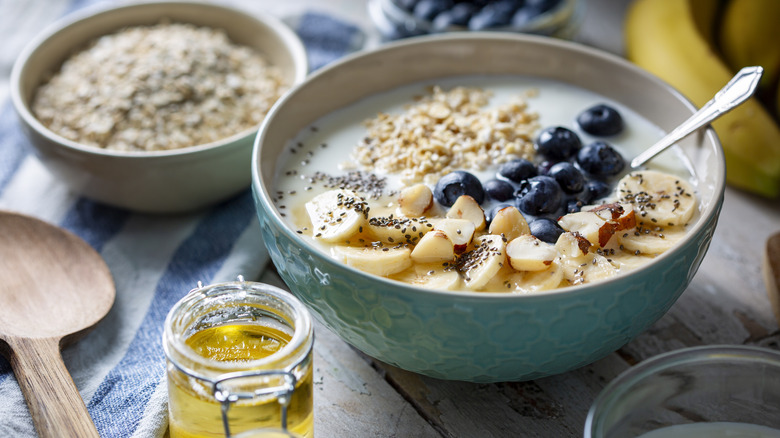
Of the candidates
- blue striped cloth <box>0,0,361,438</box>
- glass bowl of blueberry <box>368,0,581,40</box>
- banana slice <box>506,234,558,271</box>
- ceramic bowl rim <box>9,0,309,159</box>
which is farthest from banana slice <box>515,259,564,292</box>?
glass bowl of blueberry <box>368,0,581,40</box>

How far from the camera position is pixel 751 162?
132cm

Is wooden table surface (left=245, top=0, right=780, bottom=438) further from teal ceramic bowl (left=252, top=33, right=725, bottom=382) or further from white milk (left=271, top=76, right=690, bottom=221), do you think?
white milk (left=271, top=76, right=690, bottom=221)

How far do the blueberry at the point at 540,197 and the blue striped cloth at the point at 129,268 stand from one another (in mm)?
419

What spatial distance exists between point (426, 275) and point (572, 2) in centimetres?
93

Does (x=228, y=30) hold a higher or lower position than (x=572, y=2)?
lower

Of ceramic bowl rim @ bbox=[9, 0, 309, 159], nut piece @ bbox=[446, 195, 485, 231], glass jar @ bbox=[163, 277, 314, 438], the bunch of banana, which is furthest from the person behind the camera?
the bunch of banana

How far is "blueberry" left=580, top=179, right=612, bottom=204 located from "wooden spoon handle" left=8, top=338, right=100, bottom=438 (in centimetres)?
67

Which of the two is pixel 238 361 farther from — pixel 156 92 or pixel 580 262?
pixel 156 92

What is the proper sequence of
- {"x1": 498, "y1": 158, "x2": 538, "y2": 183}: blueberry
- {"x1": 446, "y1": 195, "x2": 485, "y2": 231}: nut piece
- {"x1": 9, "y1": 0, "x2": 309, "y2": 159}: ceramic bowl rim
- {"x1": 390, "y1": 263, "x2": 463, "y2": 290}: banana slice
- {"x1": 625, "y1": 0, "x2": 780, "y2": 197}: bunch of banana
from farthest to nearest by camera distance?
{"x1": 625, "y1": 0, "x2": 780, "y2": 197}: bunch of banana, {"x1": 9, "y1": 0, "x2": 309, "y2": 159}: ceramic bowl rim, {"x1": 498, "y1": 158, "x2": 538, "y2": 183}: blueberry, {"x1": 446, "y1": 195, "x2": 485, "y2": 231}: nut piece, {"x1": 390, "y1": 263, "x2": 463, "y2": 290}: banana slice

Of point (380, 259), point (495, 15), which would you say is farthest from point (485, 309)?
point (495, 15)

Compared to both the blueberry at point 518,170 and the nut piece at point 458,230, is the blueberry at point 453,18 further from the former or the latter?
the nut piece at point 458,230

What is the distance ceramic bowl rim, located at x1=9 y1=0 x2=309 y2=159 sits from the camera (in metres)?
1.18

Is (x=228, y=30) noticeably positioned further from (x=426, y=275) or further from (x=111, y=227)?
(x=426, y=275)

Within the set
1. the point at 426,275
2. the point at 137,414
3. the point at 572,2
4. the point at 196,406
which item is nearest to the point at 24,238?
the point at 137,414
